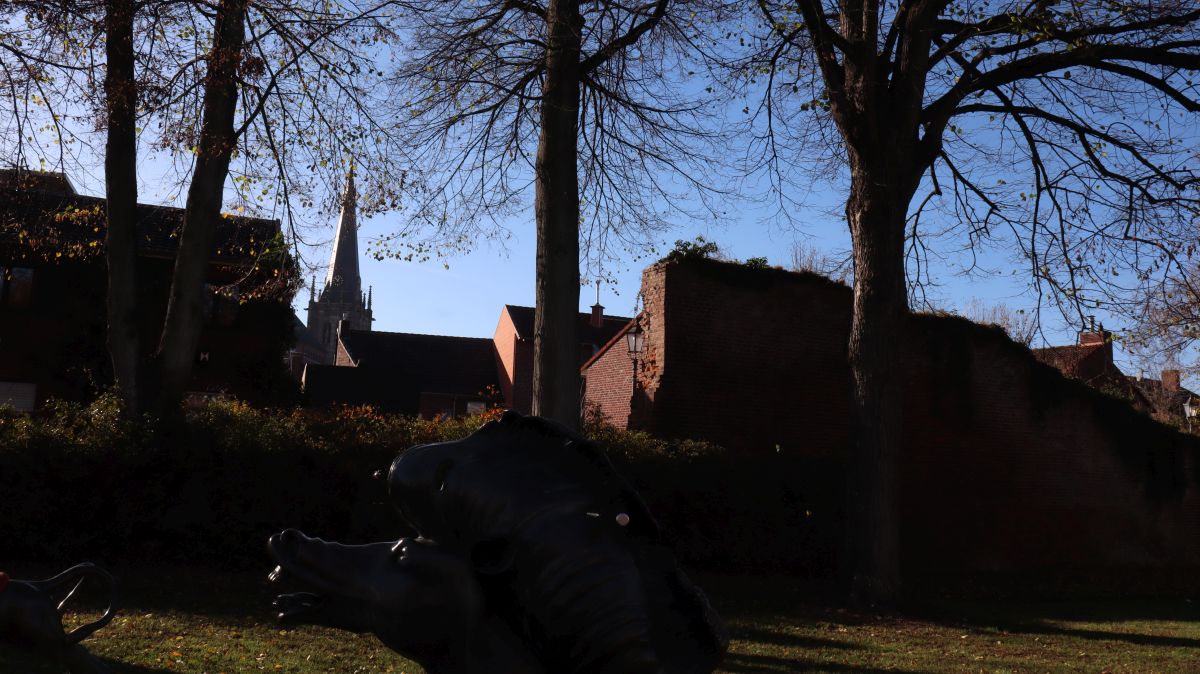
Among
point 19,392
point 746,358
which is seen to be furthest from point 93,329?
point 746,358

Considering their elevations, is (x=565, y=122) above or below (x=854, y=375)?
above

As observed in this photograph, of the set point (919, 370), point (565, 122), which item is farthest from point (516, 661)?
point (919, 370)

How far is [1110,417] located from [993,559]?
3913 mm

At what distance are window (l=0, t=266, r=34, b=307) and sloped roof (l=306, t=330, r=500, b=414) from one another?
17.9 meters

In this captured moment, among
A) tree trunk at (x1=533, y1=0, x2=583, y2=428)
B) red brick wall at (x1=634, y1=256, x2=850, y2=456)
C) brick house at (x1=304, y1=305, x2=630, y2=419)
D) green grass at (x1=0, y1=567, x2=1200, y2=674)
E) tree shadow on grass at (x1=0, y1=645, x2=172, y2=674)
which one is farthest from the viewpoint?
brick house at (x1=304, y1=305, x2=630, y2=419)

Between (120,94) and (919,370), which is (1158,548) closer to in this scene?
(919,370)

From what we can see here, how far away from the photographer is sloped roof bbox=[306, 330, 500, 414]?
44.4m

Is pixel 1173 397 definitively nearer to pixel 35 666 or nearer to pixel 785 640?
pixel 785 640

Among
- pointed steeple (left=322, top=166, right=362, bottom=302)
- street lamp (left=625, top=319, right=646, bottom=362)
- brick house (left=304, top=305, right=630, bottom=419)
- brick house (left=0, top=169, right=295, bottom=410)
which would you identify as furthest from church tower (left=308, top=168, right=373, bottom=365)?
street lamp (left=625, top=319, right=646, bottom=362)

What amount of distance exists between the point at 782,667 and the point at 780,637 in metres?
1.67

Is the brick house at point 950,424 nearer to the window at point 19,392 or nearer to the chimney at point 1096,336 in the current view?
the chimney at point 1096,336

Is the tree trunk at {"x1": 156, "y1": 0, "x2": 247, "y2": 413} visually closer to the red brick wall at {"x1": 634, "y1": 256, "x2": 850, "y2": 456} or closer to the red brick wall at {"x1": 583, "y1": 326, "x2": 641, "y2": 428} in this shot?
the red brick wall at {"x1": 634, "y1": 256, "x2": 850, "y2": 456}

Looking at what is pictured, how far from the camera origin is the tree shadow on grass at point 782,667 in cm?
777

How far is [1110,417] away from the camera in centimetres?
1845
